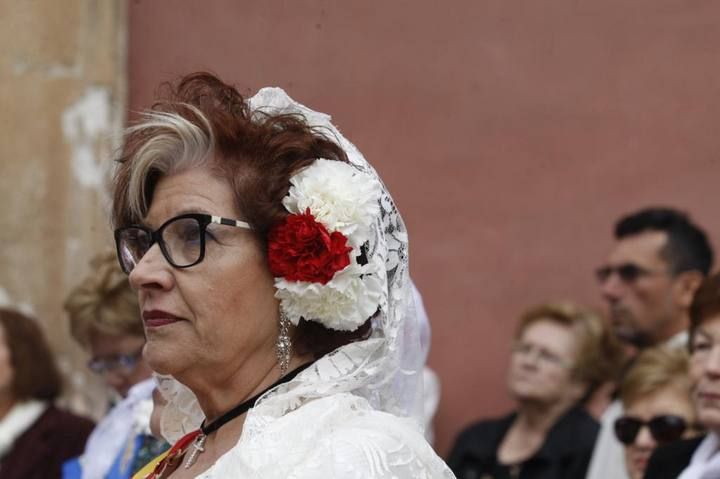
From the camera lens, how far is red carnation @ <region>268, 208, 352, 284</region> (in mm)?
2990

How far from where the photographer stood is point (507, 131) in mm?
6492

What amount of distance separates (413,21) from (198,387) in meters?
3.43

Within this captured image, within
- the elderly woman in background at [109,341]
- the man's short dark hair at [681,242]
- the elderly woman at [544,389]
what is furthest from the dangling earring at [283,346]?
the man's short dark hair at [681,242]

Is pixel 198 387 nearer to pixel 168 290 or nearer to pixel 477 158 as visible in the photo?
pixel 168 290

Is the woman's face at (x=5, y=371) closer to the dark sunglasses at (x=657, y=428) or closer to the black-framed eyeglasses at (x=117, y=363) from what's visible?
the black-framed eyeglasses at (x=117, y=363)

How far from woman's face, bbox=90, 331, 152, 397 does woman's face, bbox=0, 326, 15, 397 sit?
0.75 metres

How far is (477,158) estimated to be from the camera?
652cm

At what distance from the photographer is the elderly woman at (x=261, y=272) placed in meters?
3.00

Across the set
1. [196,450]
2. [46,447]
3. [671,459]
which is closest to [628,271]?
[671,459]

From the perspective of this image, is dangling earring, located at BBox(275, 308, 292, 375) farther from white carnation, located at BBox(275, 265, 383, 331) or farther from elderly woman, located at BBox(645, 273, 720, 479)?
elderly woman, located at BBox(645, 273, 720, 479)

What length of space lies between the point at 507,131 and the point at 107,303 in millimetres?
2078

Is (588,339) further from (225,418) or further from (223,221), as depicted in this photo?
(223,221)

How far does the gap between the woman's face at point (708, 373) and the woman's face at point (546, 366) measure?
4.49 ft

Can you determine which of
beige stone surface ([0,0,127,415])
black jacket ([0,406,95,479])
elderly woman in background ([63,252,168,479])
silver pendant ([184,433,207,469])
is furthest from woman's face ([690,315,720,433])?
beige stone surface ([0,0,127,415])
